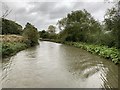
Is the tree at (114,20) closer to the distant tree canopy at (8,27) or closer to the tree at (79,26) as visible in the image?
the tree at (79,26)

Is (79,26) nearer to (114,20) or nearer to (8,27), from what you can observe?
(8,27)

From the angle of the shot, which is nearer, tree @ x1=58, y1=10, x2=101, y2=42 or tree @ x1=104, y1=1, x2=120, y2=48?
tree @ x1=104, y1=1, x2=120, y2=48

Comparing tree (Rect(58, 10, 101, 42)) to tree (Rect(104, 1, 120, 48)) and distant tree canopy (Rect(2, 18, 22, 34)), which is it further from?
tree (Rect(104, 1, 120, 48))

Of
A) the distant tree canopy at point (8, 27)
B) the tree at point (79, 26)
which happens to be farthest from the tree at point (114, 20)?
the distant tree canopy at point (8, 27)

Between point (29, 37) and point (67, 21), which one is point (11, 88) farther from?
point (67, 21)

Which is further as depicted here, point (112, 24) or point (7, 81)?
point (112, 24)

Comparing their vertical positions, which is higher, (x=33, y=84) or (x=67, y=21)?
(x=67, y=21)

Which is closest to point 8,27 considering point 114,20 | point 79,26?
point 79,26

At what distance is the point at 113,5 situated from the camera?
50.8 ft

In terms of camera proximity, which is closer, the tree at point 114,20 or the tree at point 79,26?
the tree at point 114,20

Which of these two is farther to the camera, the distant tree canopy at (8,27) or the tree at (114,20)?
the distant tree canopy at (8,27)

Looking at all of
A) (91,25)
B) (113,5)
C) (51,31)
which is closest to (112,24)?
(113,5)

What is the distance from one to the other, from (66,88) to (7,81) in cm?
287

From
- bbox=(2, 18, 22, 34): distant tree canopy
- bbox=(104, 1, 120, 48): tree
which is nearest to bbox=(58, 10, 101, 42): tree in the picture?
bbox=(2, 18, 22, 34): distant tree canopy
